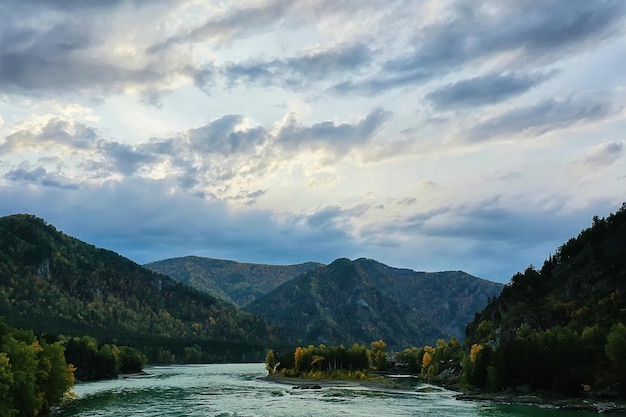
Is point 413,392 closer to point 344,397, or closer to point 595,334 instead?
point 344,397

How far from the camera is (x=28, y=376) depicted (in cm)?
11181

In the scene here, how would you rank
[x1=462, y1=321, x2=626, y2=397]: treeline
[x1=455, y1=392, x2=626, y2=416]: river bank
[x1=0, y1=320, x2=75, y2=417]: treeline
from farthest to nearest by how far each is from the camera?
[x1=462, y1=321, x2=626, y2=397]: treeline
[x1=455, y1=392, x2=626, y2=416]: river bank
[x1=0, y1=320, x2=75, y2=417]: treeline

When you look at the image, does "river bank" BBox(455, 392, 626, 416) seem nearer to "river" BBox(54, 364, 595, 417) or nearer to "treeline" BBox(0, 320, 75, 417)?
"river" BBox(54, 364, 595, 417)

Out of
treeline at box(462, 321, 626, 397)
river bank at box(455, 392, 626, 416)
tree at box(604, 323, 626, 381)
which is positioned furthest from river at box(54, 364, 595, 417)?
tree at box(604, 323, 626, 381)

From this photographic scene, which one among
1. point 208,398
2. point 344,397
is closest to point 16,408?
point 208,398

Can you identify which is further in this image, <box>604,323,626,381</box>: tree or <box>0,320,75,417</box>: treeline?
<box>604,323,626,381</box>: tree

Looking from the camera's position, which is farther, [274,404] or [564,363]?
[564,363]

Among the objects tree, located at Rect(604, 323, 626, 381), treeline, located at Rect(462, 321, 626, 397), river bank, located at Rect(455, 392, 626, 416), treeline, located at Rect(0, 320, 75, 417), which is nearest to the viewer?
treeline, located at Rect(0, 320, 75, 417)

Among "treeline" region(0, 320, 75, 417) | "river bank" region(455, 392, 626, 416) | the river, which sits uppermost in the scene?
"treeline" region(0, 320, 75, 417)

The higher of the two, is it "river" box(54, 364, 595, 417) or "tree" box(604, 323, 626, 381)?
"tree" box(604, 323, 626, 381)

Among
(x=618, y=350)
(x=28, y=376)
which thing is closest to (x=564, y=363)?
(x=618, y=350)

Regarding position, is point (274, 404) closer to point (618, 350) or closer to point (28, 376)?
point (28, 376)

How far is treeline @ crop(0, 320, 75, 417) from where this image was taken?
99.9m

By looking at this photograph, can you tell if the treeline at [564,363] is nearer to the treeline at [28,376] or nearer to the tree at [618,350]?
the tree at [618,350]
